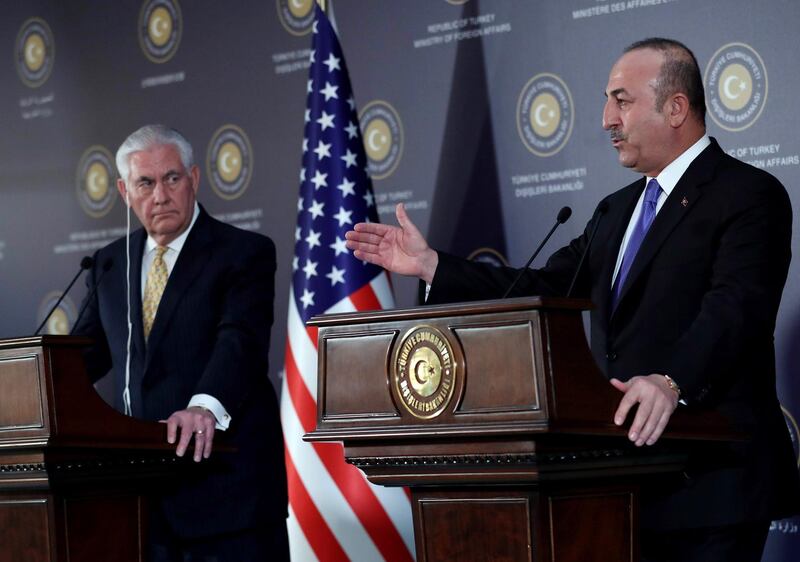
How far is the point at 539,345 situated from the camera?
2252 millimetres

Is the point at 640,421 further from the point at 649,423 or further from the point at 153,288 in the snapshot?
the point at 153,288

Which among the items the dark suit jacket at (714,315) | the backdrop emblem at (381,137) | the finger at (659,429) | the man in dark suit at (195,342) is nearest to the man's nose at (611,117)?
the dark suit jacket at (714,315)

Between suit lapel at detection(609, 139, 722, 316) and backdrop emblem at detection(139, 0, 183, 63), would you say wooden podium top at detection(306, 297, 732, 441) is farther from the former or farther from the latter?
backdrop emblem at detection(139, 0, 183, 63)

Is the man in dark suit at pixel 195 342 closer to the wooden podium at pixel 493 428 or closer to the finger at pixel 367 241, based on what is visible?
the finger at pixel 367 241

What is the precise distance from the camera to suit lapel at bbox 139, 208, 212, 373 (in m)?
3.78

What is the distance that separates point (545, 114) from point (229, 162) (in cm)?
179

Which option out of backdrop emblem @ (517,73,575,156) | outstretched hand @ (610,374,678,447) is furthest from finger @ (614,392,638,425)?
backdrop emblem @ (517,73,575,156)

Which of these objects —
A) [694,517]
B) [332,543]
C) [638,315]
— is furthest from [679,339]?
[332,543]

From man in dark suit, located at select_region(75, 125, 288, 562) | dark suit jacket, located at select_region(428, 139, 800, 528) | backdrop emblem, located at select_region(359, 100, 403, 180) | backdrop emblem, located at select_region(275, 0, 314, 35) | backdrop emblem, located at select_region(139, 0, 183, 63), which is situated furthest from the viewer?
backdrop emblem, located at select_region(139, 0, 183, 63)

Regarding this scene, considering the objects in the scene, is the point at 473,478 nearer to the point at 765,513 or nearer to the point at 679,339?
the point at 679,339

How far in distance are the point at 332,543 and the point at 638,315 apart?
2.30m

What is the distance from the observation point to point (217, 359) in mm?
3621

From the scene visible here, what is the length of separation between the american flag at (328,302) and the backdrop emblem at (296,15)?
57 centimetres

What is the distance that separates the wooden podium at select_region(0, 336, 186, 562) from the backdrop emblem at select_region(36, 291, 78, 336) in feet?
10.6
